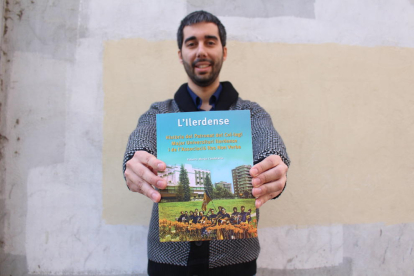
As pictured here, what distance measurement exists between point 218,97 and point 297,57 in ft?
3.23

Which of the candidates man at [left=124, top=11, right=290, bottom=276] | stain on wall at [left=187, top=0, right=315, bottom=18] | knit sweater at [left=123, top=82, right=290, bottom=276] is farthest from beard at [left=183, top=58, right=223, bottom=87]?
stain on wall at [left=187, top=0, right=315, bottom=18]

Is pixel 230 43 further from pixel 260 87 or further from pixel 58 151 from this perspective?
pixel 58 151

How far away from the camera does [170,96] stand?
1984 mm

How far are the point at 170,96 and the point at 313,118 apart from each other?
3.60ft

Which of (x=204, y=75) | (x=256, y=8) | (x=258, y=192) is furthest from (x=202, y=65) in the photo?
(x=256, y=8)

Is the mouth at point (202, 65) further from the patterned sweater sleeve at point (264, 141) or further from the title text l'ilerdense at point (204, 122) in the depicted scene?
the title text l'ilerdense at point (204, 122)

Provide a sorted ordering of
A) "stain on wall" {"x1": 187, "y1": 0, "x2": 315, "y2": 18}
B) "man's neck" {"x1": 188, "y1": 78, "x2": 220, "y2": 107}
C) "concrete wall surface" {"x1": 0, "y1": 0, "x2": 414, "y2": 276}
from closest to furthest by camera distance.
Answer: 1. "man's neck" {"x1": 188, "y1": 78, "x2": 220, "y2": 107}
2. "concrete wall surface" {"x1": 0, "y1": 0, "x2": 414, "y2": 276}
3. "stain on wall" {"x1": 187, "y1": 0, "x2": 315, "y2": 18}

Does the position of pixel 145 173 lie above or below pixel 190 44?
below

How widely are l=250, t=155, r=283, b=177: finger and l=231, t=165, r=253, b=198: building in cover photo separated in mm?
21

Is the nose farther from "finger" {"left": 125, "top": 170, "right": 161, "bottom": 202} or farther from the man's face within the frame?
"finger" {"left": 125, "top": 170, "right": 161, "bottom": 202}

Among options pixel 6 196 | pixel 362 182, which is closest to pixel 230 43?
pixel 362 182

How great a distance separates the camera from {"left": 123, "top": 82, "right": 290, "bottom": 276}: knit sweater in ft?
3.66

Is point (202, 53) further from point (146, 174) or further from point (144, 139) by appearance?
point (146, 174)

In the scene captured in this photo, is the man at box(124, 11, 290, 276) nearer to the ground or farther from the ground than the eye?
nearer to the ground
